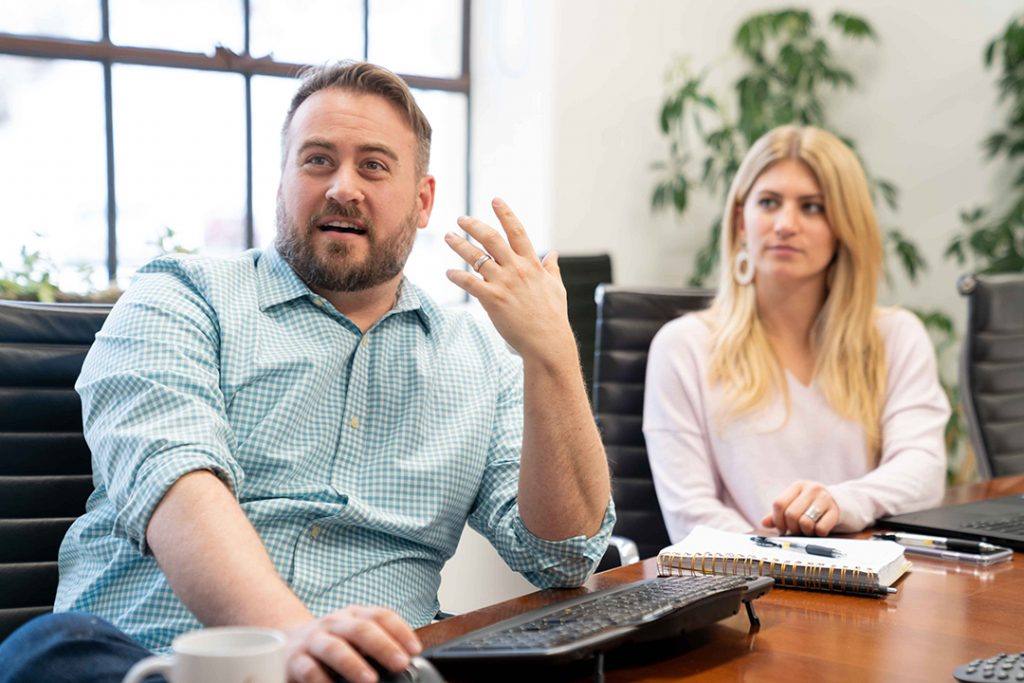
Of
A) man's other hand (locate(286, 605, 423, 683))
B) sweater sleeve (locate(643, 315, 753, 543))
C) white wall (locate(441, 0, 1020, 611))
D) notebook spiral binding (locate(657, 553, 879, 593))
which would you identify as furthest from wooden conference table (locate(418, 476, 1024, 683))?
white wall (locate(441, 0, 1020, 611))

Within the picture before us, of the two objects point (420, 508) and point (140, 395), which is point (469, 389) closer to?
point (420, 508)

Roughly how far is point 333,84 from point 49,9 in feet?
7.74

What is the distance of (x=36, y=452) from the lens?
153 centimetres

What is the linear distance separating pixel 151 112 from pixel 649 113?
5.99 ft

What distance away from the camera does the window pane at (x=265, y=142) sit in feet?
13.3

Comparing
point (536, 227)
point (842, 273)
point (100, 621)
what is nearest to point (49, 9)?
point (536, 227)

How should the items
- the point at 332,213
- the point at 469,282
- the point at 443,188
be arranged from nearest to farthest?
the point at 469,282 < the point at 332,213 < the point at 443,188

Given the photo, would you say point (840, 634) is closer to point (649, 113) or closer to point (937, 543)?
point (937, 543)

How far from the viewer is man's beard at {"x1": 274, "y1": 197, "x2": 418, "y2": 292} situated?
162 cm

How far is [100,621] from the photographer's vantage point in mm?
1021

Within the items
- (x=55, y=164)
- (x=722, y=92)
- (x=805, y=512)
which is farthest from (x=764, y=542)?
(x=722, y=92)

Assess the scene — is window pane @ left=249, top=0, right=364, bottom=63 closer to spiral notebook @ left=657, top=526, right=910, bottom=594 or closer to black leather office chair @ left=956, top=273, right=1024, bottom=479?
black leather office chair @ left=956, top=273, right=1024, bottom=479

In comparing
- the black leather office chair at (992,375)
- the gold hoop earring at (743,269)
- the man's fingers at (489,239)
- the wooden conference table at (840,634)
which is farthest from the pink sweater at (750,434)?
the man's fingers at (489,239)

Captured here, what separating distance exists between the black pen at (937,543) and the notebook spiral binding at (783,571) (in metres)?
0.28
